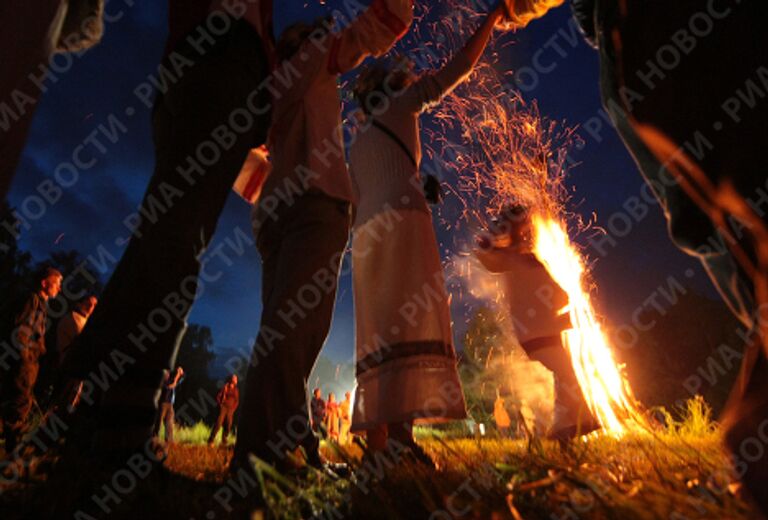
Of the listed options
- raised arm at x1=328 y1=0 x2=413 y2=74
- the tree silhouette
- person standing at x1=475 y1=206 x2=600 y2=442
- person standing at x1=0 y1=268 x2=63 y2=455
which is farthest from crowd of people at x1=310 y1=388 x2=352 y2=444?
the tree silhouette

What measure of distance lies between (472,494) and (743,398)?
0.73 metres

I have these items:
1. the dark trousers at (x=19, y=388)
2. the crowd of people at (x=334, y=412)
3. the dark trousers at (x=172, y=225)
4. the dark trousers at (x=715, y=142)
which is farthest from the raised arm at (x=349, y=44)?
the crowd of people at (x=334, y=412)

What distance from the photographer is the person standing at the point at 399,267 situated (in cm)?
272

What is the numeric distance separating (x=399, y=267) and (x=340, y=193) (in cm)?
73

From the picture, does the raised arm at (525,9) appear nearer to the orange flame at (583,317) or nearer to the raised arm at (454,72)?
the raised arm at (454,72)

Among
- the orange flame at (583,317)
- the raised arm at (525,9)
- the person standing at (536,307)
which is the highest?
the raised arm at (525,9)

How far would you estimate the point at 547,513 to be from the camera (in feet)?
3.64

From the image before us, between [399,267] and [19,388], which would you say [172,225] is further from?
[19,388]

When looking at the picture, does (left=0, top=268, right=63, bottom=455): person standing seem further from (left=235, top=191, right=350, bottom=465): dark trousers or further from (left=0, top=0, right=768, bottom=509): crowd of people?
(left=235, top=191, right=350, bottom=465): dark trousers

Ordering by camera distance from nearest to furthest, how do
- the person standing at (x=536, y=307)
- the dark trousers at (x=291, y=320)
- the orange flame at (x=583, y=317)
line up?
the dark trousers at (x=291, y=320), the person standing at (x=536, y=307), the orange flame at (x=583, y=317)

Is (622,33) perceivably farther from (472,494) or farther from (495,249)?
(495,249)

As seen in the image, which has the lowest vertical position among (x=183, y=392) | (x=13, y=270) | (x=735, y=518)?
(x=183, y=392)

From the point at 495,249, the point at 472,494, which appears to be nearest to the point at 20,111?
the point at 472,494

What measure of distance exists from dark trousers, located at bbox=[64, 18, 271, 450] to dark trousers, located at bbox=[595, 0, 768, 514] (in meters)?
1.64
